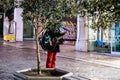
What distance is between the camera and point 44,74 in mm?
8734

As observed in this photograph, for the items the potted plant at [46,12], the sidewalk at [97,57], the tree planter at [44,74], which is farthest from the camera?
the sidewalk at [97,57]

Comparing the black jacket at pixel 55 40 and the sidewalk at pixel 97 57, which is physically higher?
the black jacket at pixel 55 40

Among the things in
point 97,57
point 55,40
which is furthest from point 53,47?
point 97,57

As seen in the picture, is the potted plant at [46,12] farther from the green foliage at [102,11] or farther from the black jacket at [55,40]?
the green foliage at [102,11]

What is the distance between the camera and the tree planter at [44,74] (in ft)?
25.8

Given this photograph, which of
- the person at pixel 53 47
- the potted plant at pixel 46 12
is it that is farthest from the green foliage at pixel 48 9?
the person at pixel 53 47

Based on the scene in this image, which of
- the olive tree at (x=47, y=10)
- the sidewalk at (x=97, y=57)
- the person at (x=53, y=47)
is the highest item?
the olive tree at (x=47, y=10)

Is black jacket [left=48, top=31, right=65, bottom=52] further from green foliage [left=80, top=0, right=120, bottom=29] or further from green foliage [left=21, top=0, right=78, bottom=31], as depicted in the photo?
green foliage [left=80, top=0, right=120, bottom=29]

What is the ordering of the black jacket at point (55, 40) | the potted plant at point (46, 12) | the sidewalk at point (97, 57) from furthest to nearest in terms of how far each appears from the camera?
1. the sidewalk at point (97, 57)
2. the black jacket at point (55, 40)
3. the potted plant at point (46, 12)

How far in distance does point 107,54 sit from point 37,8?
1163 centimetres

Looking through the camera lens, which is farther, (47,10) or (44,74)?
(44,74)

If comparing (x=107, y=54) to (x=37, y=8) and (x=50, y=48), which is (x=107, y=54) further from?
(x=37, y=8)

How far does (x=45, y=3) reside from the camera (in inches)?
325

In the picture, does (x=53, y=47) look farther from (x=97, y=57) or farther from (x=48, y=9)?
(x=97, y=57)
